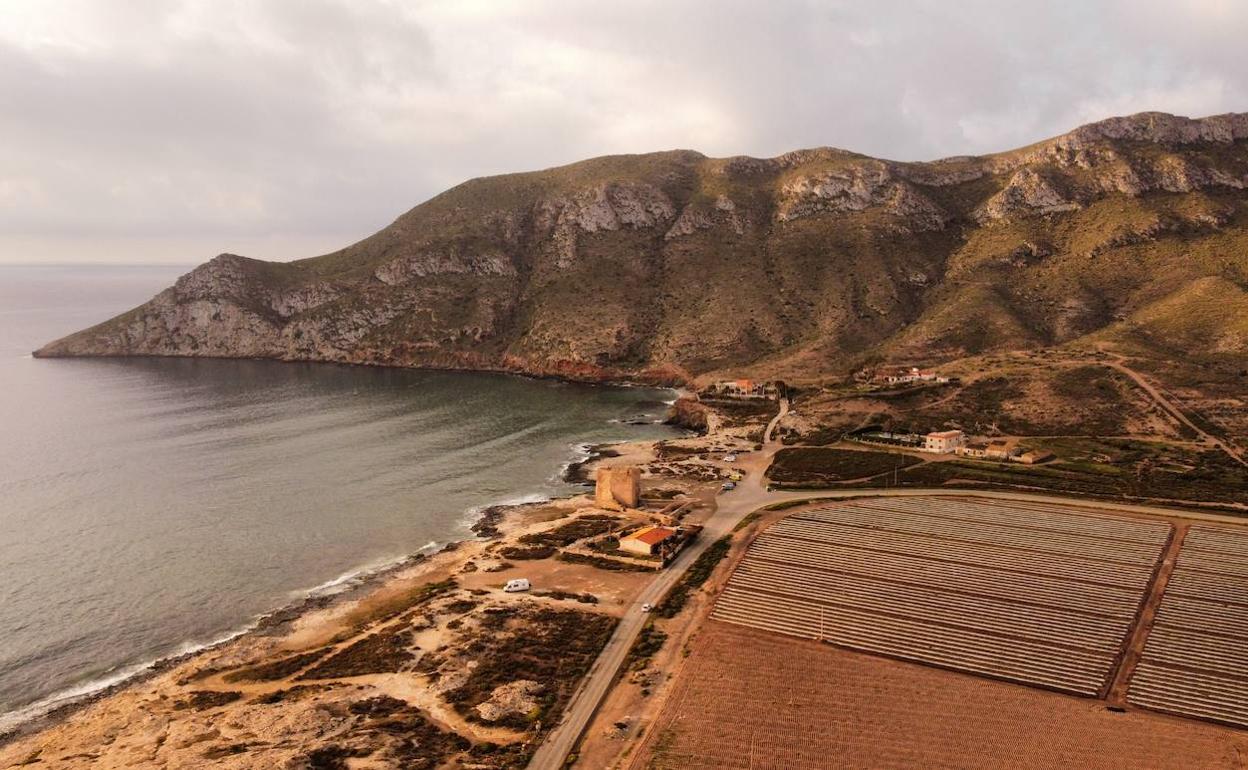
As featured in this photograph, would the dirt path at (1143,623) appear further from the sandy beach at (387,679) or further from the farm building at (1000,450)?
the sandy beach at (387,679)

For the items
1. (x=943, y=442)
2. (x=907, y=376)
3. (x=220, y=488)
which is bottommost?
(x=220, y=488)

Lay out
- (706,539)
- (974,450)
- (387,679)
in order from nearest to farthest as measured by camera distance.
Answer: (387,679)
(706,539)
(974,450)

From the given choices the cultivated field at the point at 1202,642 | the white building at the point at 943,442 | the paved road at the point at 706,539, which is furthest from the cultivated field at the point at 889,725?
the white building at the point at 943,442

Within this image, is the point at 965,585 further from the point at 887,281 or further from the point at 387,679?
the point at 887,281

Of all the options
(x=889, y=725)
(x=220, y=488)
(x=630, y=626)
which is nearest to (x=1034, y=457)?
(x=889, y=725)

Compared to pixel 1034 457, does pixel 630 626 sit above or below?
below

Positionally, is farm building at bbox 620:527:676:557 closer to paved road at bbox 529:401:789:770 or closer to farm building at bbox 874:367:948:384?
paved road at bbox 529:401:789:770
